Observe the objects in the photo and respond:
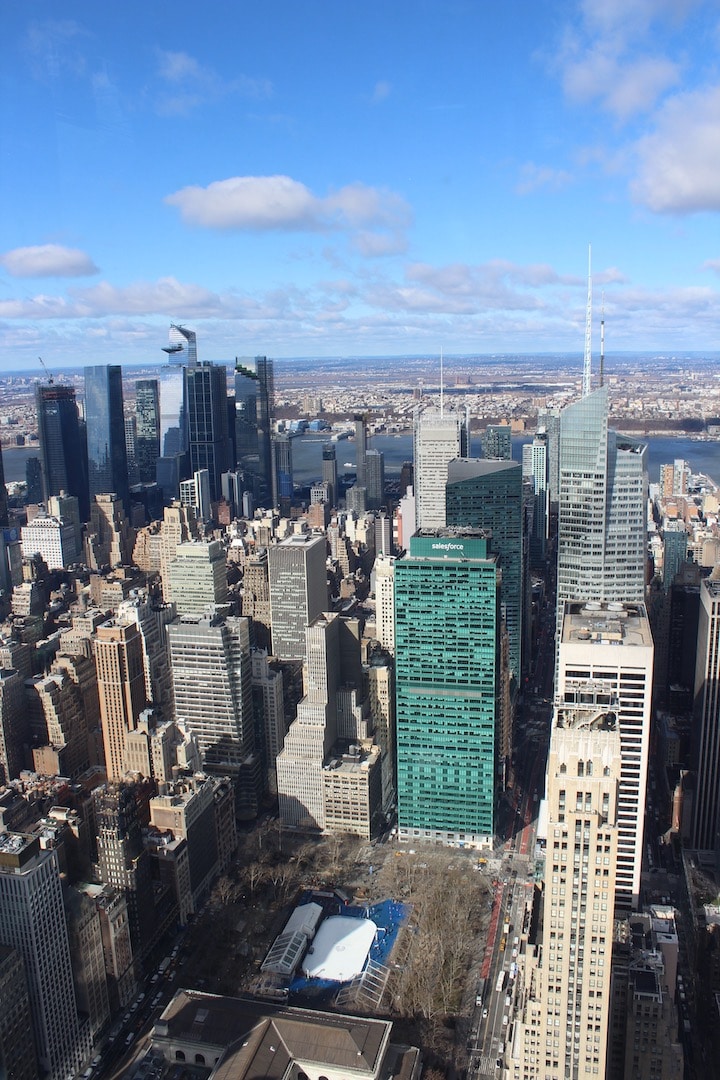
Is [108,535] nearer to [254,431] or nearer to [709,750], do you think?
[254,431]

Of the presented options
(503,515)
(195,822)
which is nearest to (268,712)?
(195,822)

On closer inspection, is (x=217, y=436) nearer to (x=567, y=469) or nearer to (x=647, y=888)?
(x=567, y=469)

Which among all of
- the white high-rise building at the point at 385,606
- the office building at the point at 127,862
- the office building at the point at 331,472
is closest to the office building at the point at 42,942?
the office building at the point at 127,862

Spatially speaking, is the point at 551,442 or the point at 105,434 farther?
the point at 105,434

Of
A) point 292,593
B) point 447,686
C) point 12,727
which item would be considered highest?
point 292,593

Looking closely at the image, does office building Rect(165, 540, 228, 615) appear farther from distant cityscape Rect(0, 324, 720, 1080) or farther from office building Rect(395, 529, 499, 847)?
office building Rect(395, 529, 499, 847)

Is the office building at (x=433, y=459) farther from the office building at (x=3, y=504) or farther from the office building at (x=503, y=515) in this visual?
the office building at (x=3, y=504)
